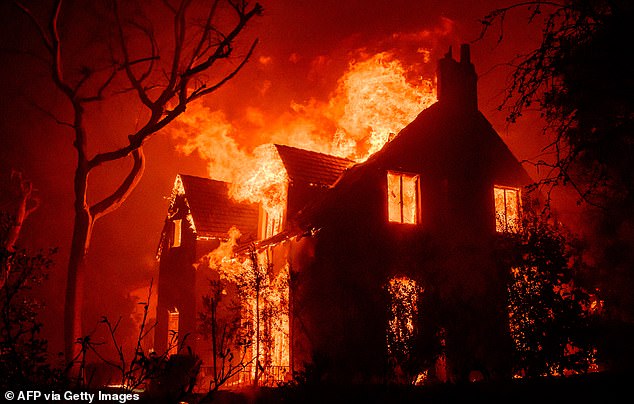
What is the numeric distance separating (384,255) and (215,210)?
11137mm

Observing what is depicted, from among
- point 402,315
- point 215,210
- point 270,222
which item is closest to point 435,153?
point 270,222

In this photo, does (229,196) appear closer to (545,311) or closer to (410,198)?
(410,198)

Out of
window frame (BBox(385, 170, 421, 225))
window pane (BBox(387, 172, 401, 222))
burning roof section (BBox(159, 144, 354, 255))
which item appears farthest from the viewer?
burning roof section (BBox(159, 144, 354, 255))

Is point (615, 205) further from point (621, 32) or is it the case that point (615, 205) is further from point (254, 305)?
point (254, 305)

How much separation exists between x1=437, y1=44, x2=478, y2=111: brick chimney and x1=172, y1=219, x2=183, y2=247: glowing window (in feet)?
45.6

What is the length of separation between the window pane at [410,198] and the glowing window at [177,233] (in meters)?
12.0

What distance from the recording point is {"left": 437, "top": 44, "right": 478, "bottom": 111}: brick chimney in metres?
20.2

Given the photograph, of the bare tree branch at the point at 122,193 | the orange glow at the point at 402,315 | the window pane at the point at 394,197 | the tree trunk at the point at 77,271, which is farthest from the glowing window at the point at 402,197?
the tree trunk at the point at 77,271

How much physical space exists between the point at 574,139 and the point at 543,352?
4.30 meters

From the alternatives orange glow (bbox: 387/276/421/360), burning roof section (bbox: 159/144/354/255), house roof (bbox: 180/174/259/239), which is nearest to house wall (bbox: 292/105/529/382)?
orange glow (bbox: 387/276/421/360)

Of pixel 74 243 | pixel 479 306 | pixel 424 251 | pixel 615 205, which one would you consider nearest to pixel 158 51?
pixel 74 243

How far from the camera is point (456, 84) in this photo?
20453mm

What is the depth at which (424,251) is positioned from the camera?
1491 cm

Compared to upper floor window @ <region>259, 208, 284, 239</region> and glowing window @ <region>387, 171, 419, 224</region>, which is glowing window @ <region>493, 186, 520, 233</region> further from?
upper floor window @ <region>259, 208, 284, 239</region>
